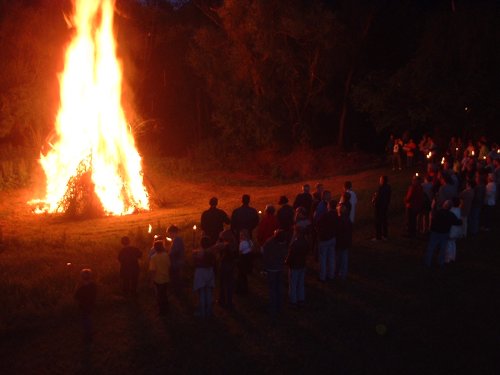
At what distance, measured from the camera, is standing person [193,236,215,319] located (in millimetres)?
9078

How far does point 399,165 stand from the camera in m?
25.7

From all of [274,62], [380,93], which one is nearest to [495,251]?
[380,93]

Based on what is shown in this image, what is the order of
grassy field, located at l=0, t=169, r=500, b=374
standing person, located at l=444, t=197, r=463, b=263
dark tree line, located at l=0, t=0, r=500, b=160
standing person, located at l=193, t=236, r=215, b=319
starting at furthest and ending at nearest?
dark tree line, located at l=0, t=0, r=500, b=160 → standing person, located at l=444, t=197, r=463, b=263 → standing person, located at l=193, t=236, r=215, b=319 → grassy field, located at l=0, t=169, r=500, b=374

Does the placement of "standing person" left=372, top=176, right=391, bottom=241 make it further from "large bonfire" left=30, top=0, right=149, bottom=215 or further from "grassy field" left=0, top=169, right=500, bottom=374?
"large bonfire" left=30, top=0, right=149, bottom=215

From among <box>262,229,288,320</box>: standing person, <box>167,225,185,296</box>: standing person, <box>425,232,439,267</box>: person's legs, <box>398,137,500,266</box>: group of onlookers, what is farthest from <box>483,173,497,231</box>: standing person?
<box>167,225,185,296</box>: standing person

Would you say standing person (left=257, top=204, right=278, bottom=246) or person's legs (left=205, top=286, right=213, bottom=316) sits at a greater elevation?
standing person (left=257, top=204, right=278, bottom=246)

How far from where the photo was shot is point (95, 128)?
19.9 m

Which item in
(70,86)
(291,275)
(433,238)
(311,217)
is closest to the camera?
(291,275)

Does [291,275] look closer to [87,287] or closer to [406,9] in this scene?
[87,287]

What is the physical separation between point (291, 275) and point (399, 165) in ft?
57.8

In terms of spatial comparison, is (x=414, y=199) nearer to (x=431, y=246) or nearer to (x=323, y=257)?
(x=431, y=246)

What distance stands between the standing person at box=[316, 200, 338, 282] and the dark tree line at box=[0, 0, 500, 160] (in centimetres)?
1721

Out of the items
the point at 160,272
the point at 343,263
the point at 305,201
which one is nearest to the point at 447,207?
the point at 343,263

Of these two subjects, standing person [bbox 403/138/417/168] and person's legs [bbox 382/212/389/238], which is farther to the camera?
standing person [bbox 403/138/417/168]
